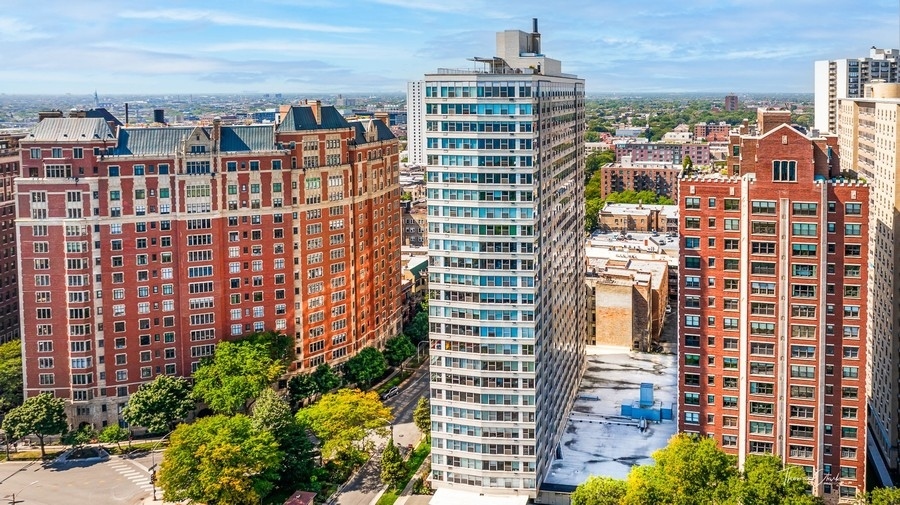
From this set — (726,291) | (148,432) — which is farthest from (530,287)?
(148,432)

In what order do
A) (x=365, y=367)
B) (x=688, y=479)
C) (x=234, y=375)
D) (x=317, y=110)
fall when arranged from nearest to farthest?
(x=688, y=479)
(x=234, y=375)
(x=317, y=110)
(x=365, y=367)

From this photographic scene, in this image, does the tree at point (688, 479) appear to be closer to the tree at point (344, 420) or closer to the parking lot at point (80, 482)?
the tree at point (344, 420)

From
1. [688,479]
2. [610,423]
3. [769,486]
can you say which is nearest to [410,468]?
[610,423]

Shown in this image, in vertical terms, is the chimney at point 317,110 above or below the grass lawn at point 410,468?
above

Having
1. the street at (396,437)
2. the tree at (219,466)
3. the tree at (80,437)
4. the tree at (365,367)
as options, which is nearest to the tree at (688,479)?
the street at (396,437)

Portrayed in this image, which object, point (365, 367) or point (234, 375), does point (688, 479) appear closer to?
point (365, 367)

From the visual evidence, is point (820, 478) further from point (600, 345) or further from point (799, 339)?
point (600, 345)
